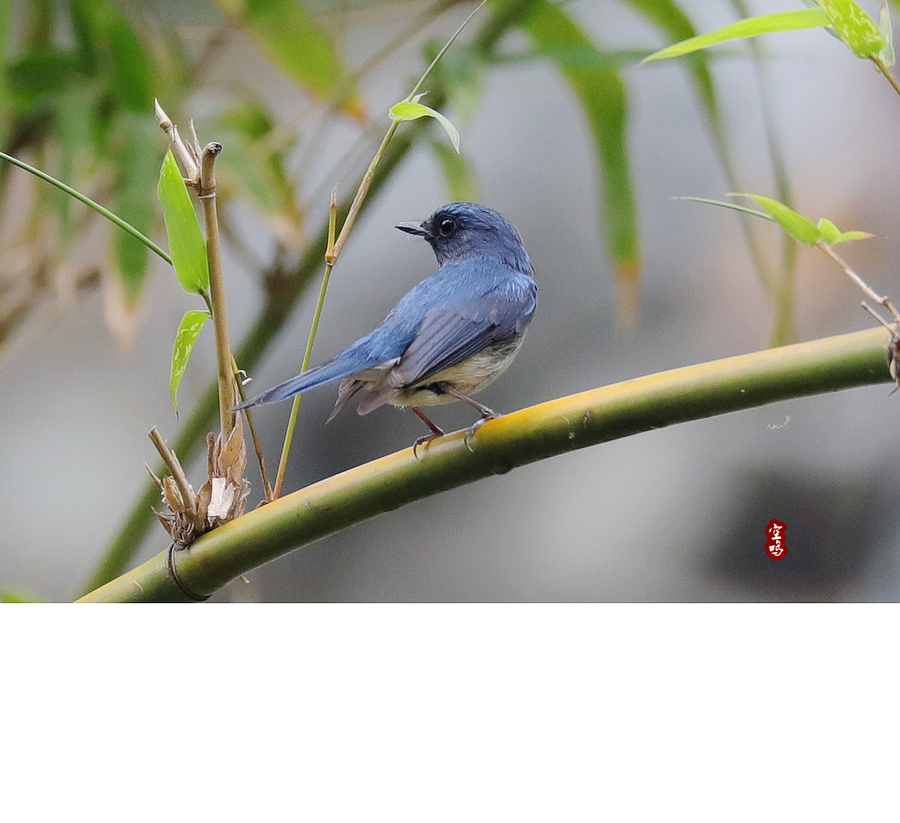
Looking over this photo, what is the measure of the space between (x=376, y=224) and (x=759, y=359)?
2.19 ft

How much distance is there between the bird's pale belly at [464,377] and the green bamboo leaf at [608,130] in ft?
0.87

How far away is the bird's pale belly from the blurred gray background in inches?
4.8

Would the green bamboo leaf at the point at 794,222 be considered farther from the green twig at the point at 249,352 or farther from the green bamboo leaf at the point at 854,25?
the green twig at the point at 249,352

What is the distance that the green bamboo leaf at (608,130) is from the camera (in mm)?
1239

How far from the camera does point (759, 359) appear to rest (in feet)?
2.63

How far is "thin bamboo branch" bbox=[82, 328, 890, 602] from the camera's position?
78 centimetres

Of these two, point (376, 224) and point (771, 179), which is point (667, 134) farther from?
point (376, 224)

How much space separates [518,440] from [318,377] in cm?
26

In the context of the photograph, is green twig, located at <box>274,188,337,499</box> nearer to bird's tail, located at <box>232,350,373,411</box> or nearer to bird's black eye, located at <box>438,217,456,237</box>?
bird's tail, located at <box>232,350,373,411</box>

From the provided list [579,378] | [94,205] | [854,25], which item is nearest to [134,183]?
[94,205]

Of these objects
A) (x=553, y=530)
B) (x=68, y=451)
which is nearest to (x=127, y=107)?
(x=68, y=451)

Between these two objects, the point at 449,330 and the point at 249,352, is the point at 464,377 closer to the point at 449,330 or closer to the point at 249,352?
the point at 449,330

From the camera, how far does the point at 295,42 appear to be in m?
1.25

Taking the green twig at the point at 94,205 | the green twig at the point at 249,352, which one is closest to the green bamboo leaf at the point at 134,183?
the green twig at the point at 249,352
